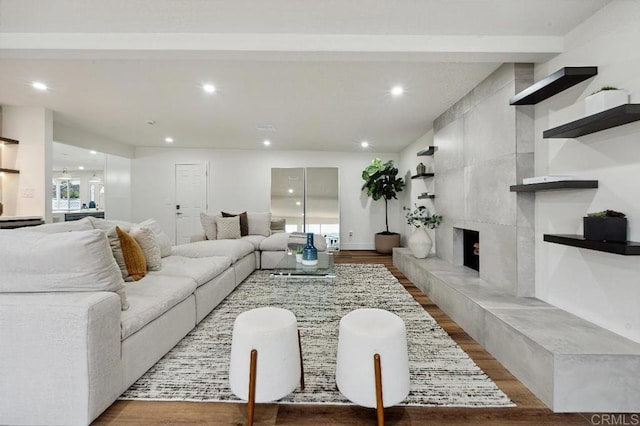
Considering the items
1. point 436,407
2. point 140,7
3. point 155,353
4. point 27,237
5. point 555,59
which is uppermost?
point 140,7

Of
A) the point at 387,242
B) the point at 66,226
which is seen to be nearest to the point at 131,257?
the point at 66,226

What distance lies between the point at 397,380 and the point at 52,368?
5.38 feet

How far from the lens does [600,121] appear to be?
1750 mm

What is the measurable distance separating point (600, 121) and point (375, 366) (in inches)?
75.2

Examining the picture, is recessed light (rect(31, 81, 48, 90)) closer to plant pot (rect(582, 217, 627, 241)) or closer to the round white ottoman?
the round white ottoman

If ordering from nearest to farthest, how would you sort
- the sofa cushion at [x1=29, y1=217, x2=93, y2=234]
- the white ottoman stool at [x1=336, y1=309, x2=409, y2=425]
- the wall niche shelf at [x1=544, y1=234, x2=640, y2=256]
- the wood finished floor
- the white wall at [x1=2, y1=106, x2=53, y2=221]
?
1. the white ottoman stool at [x1=336, y1=309, x2=409, y2=425]
2. the wood finished floor
3. the wall niche shelf at [x1=544, y1=234, x2=640, y2=256]
4. the sofa cushion at [x1=29, y1=217, x2=93, y2=234]
5. the white wall at [x1=2, y1=106, x2=53, y2=221]

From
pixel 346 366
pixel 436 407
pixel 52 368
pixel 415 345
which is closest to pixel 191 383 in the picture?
pixel 52 368

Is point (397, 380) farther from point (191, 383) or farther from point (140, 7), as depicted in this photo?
point (140, 7)

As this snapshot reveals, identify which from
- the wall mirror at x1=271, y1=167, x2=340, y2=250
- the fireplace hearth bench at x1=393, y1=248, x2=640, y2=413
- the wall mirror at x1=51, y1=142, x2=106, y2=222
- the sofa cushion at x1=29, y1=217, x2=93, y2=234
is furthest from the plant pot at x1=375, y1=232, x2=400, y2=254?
the wall mirror at x1=51, y1=142, x2=106, y2=222

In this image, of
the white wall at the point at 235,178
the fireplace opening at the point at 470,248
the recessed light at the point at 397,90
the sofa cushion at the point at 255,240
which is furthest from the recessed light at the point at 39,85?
the fireplace opening at the point at 470,248

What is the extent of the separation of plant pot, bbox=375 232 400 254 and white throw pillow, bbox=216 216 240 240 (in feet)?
10.6

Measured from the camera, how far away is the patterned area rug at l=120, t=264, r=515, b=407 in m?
1.69

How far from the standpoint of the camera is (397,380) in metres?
1.41

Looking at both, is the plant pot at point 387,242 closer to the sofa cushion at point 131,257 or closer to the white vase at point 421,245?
the white vase at point 421,245
